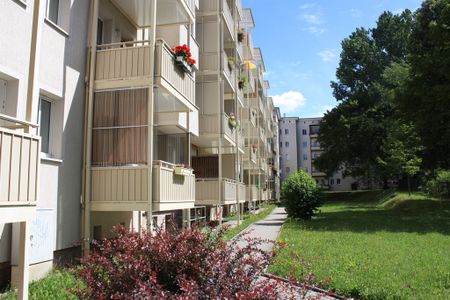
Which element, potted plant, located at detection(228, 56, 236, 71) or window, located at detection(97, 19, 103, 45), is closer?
window, located at detection(97, 19, 103, 45)

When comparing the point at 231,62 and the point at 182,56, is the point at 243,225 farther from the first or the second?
the point at 182,56

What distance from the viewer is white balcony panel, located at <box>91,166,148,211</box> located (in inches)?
418

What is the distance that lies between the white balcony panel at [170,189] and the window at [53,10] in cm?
400

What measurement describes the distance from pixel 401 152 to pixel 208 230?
37350 mm

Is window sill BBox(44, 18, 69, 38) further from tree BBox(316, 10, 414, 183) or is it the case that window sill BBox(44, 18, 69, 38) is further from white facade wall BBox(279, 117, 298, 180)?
white facade wall BBox(279, 117, 298, 180)

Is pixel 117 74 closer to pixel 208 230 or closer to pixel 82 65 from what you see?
pixel 82 65

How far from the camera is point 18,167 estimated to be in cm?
577

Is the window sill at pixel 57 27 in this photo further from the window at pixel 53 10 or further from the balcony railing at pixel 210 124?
the balcony railing at pixel 210 124

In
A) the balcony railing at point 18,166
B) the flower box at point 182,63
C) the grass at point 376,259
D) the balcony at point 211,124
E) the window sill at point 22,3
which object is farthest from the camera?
the balcony at point 211,124

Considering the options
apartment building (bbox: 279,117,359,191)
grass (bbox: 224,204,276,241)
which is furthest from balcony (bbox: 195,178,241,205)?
apartment building (bbox: 279,117,359,191)

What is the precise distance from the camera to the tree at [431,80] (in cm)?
2319

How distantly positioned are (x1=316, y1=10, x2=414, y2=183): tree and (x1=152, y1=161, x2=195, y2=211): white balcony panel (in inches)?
1649

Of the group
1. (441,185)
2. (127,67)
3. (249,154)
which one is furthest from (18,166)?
(441,185)

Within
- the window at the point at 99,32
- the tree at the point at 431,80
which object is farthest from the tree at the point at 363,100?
the window at the point at 99,32
